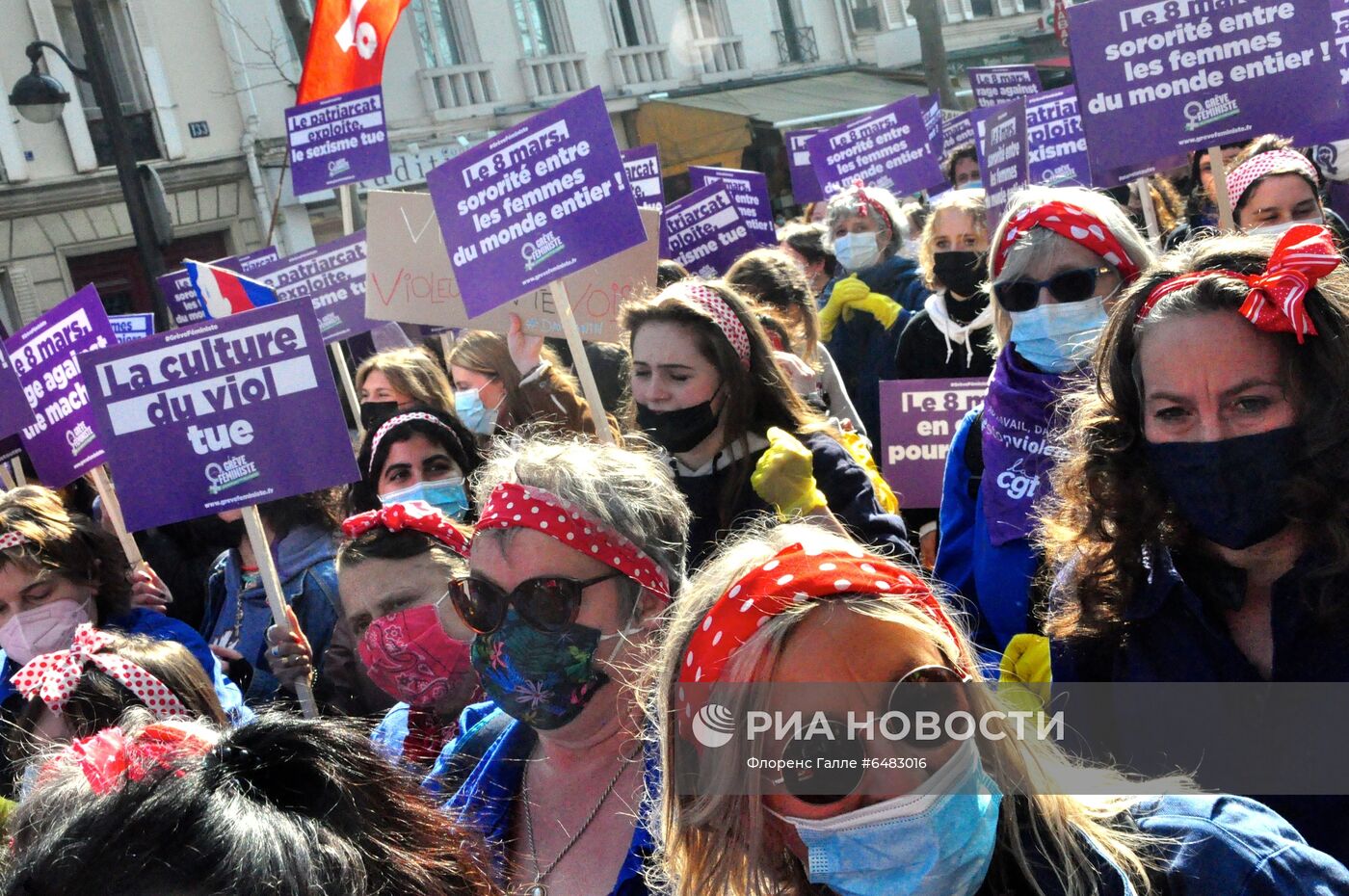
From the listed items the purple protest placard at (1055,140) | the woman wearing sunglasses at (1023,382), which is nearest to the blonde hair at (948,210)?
the purple protest placard at (1055,140)

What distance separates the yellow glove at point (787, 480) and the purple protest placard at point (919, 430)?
3.31 ft

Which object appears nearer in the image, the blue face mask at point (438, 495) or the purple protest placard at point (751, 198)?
the blue face mask at point (438, 495)

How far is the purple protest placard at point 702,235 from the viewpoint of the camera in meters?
7.73

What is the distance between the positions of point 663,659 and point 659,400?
2.19 meters

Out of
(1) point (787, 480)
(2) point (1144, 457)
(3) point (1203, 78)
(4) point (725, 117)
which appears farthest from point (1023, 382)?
(4) point (725, 117)

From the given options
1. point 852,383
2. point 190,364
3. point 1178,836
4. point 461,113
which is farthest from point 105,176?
point 1178,836

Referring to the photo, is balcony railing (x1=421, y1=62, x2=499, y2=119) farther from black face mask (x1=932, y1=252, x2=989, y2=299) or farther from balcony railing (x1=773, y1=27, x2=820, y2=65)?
black face mask (x1=932, y1=252, x2=989, y2=299)

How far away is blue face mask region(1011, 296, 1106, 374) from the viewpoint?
10.7 feet

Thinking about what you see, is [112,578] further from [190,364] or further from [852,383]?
[852,383]

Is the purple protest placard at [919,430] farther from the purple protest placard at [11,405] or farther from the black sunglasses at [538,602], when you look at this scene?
the purple protest placard at [11,405]

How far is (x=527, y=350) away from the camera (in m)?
5.75

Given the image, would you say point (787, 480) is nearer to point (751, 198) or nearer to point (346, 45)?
point (751, 198)

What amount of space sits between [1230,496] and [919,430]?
7.75 ft

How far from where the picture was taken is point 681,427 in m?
3.92
